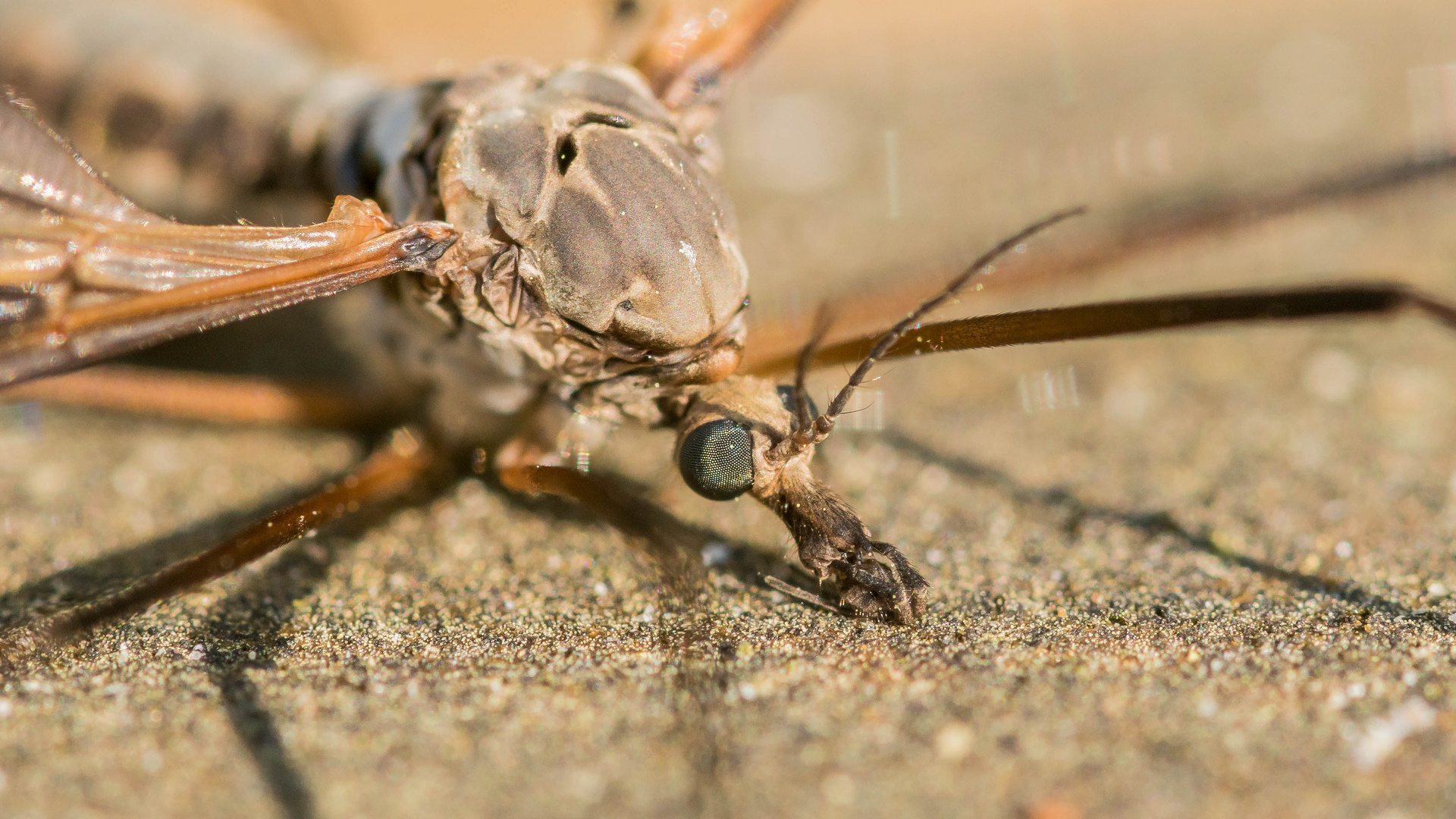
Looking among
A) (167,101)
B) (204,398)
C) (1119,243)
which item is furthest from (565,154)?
(167,101)

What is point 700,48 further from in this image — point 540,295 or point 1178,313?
point 1178,313

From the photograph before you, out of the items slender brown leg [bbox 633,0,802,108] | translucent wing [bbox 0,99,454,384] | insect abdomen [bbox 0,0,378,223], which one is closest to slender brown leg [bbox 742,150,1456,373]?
slender brown leg [bbox 633,0,802,108]

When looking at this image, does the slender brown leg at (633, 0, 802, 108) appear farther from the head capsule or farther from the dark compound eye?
the dark compound eye

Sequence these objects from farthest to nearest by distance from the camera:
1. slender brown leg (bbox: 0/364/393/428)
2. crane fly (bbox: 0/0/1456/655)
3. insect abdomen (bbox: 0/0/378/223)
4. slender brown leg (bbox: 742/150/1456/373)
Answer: insect abdomen (bbox: 0/0/378/223) < slender brown leg (bbox: 0/364/393/428) < slender brown leg (bbox: 742/150/1456/373) < crane fly (bbox: 0/0/1456/655)

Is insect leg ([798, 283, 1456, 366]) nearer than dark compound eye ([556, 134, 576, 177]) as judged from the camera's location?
Yes

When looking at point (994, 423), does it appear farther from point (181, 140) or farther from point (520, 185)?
point (181, 140)

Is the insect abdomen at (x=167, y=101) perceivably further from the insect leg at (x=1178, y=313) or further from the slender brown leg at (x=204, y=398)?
the insect leg at (x=1178, y=313)
